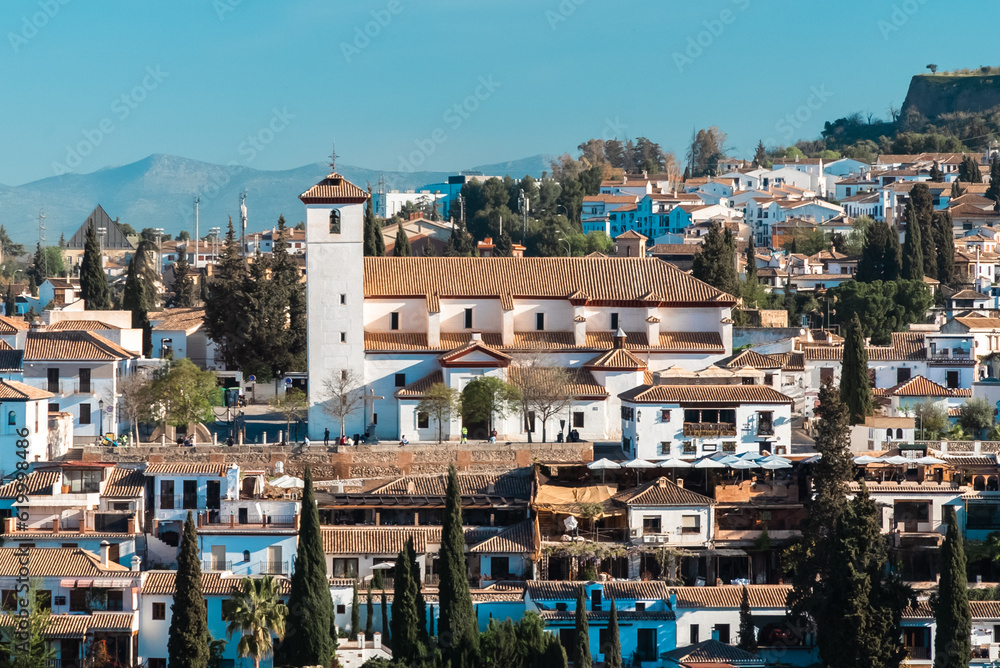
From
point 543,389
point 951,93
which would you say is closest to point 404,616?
point 543,389

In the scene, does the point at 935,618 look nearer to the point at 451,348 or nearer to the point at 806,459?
the point at 806,459

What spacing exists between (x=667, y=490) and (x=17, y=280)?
78.3m

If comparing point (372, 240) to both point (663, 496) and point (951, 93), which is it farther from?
point (951, 93)

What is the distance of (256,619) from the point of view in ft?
116

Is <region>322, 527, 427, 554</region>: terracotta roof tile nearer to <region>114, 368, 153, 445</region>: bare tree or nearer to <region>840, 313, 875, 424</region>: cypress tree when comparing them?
<region>114, 368, 153, 445</region>: bare tree

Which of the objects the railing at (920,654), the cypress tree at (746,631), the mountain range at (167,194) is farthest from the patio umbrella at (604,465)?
the mountain range at (167,194)

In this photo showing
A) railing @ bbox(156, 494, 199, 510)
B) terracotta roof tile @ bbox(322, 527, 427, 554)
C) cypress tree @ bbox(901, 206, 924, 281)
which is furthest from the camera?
cypress tree @ bbox(901, 206, 924, 281)

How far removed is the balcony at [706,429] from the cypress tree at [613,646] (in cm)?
972

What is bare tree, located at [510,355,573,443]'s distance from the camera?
4750cm

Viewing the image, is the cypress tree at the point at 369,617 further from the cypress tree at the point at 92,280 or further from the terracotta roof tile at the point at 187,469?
the cypress tree at the point at 92,280

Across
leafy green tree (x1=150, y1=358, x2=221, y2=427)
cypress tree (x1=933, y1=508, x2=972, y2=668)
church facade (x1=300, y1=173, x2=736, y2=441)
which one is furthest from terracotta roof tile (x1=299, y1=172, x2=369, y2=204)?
cypress tree (x1=933, y1=508, x2=972, y2=668)

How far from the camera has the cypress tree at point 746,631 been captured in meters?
36.8

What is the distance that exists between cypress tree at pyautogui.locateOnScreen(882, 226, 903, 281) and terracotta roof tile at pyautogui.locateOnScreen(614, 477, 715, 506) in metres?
31.2

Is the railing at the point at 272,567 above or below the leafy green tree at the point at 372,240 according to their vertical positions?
below
